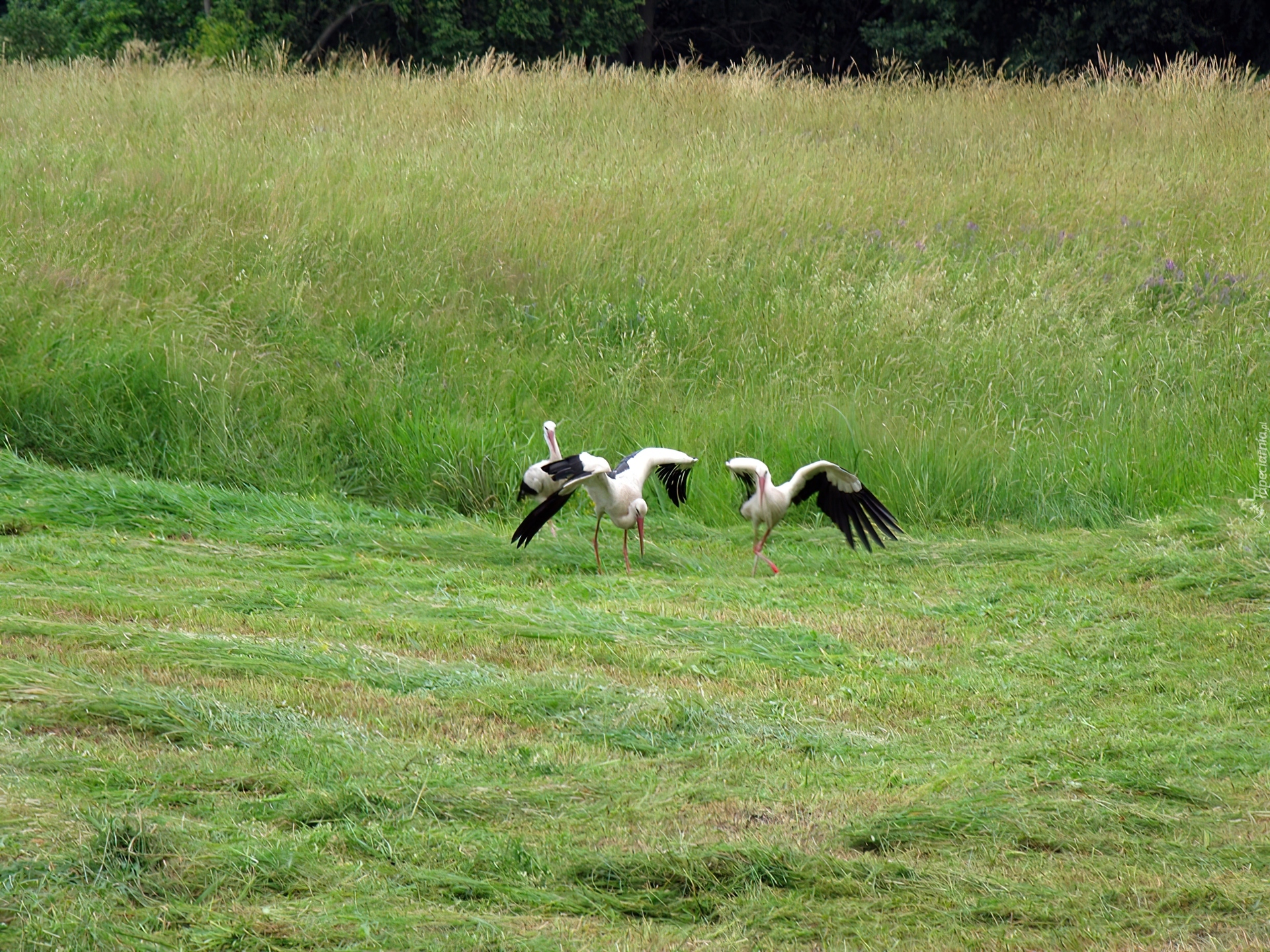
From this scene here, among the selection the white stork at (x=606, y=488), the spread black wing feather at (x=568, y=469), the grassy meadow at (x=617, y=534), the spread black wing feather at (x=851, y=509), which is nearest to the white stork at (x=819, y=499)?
the spread black wing feather at (x=851, y=509)

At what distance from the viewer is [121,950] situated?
2758mm

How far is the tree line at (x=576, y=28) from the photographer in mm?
24094

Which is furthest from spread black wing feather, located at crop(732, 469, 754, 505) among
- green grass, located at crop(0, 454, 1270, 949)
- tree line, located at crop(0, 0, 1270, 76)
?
tree line, located at crop(0, 0, 1270, 76)

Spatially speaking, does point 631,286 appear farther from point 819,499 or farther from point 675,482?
point 819,499

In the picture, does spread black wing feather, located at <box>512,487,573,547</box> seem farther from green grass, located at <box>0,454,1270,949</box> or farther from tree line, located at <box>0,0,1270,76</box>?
tree line, located at <box>0,0,1270,76</box>

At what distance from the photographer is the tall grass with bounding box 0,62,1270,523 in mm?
8078

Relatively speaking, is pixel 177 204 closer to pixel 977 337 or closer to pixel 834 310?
pixel 834 310

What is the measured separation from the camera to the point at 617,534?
764cm

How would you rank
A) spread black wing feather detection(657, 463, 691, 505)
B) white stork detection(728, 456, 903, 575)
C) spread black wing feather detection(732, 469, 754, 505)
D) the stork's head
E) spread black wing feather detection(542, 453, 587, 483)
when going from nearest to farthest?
spread black wing feather detection(542, 453, 587, 483)
the stork's head
white stork detection(728, 456, 903, 575)
spread black wing feather detection(732, 469, 754, 505)
spread black wing feather detection(657, 463, 691, 505)

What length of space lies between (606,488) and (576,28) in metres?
20.9

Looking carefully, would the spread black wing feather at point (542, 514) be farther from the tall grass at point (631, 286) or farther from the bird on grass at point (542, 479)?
the tall grass at point (631, 286)

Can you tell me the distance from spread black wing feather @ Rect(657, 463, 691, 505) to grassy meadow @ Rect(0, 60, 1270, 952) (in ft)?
0.80

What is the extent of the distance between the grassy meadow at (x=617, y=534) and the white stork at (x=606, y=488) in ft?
0.88

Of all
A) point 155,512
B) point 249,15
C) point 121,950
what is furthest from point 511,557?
point 249,15
